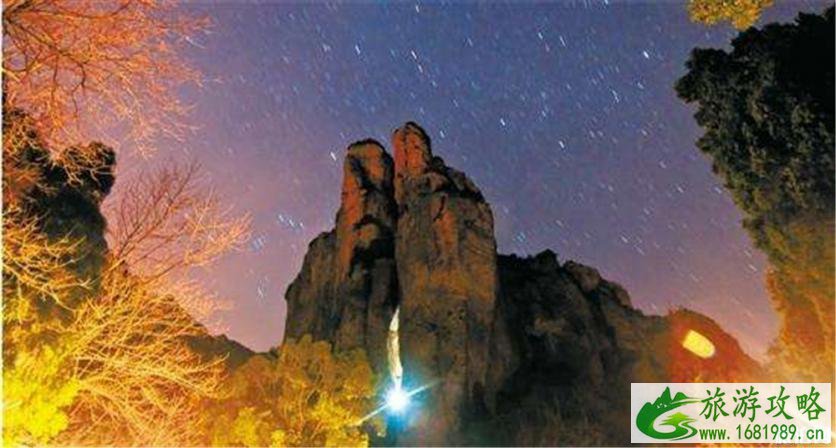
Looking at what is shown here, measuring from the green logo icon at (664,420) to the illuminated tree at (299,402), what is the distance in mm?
8476

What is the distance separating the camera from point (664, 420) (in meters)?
10.0

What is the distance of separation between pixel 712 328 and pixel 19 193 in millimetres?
38246

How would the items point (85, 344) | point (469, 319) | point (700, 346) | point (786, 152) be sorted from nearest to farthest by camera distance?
point (85, 344), point (786, 152), point (469, 319), point (700, 346)

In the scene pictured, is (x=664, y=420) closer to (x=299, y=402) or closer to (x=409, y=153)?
(x=299, y=402)

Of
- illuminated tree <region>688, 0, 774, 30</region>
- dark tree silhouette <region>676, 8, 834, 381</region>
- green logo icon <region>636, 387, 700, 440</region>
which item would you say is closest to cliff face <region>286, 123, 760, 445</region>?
dark tree silhouette <region>676, 8, 834, 381</region>

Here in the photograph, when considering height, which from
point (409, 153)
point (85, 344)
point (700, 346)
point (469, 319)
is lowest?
point (85, 344)

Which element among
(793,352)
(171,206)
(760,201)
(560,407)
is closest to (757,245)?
(760,201)

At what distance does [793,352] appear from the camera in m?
12.2

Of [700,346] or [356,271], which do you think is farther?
[700,346]

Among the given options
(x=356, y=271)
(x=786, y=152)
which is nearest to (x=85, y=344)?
(x=786, y=152)

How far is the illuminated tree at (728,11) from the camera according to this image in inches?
277

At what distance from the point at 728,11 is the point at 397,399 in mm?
26906

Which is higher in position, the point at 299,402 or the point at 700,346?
the point at 700,346

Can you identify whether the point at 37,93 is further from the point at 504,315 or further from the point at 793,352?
the point at 504,315
